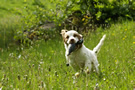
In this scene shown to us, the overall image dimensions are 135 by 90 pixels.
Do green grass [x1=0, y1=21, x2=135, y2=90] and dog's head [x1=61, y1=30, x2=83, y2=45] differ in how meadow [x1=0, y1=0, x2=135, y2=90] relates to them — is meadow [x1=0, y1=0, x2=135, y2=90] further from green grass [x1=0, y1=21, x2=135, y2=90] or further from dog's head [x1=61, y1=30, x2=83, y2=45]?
dog's head [x1=61, y1=30, x2=83, y2=45]

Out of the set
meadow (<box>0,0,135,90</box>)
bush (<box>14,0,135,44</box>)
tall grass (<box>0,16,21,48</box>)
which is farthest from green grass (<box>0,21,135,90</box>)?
tall grass (<box>0,16,21,48</box>)

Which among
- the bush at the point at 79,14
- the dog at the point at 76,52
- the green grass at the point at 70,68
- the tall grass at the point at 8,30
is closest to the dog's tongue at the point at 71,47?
the dog at the point at 76,52

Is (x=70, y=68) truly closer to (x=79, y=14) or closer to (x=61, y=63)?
(x=61, y=63)

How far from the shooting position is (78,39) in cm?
494

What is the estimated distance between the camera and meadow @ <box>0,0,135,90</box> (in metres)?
3.91

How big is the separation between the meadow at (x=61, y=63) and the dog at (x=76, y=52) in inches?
7.2

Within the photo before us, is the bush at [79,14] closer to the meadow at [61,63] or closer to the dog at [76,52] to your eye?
the meadow at [61,63]

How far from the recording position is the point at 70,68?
5520 mm

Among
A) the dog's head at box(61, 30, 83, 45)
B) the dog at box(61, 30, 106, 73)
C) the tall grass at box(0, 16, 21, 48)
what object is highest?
the dog's head at box(61, 30, 83, 45)

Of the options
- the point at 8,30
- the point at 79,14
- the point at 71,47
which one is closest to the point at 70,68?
the point at 71,47

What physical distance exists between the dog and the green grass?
187mm

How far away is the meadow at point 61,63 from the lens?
391cm

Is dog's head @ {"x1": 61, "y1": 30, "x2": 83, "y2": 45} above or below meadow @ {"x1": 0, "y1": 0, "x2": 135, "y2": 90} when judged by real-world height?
above

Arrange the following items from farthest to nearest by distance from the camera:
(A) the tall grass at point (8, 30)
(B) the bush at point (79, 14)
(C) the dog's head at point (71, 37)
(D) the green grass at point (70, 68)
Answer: (A) the tall grass at point (8, 30) < (B) the bush at point (79, 14) < (C) the dog's head at point (71, 37) < (D) the green grass at point (70, 68)
